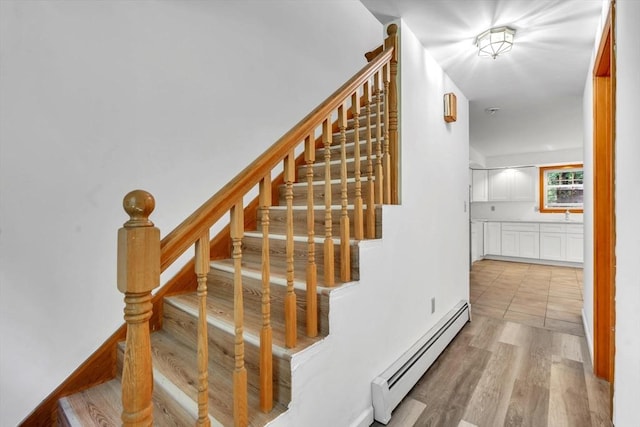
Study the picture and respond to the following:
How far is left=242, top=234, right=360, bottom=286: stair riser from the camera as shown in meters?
1.65

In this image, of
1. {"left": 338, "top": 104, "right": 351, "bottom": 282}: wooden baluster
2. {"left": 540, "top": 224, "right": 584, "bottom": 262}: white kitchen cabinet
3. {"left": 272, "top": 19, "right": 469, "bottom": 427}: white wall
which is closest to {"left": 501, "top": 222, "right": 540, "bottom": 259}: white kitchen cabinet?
{"left": 540, "top": 224, "right": 584, "bottom": 262}: white kitchen cabinet

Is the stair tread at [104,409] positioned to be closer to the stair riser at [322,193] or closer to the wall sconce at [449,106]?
the stair riser at [322,193]

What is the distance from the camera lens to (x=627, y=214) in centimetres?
121

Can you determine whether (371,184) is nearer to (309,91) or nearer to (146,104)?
(146,104)

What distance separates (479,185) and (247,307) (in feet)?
23.8

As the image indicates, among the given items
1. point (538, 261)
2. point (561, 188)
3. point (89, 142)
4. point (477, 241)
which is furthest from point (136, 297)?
point (561, 188)

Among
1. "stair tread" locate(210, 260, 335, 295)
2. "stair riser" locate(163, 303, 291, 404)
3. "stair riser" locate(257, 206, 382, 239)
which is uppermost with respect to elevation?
"stair riser" locate(257, 206, 382, 239)

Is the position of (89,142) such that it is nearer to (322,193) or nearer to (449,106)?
(322,193)

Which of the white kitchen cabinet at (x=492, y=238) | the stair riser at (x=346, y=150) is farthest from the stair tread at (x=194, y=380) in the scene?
the white kitchen cabinet at (x=492, y=238)

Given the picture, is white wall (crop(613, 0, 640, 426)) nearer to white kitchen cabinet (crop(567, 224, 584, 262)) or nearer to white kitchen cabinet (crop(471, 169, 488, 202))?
white kitchen cabinet (crop(567, 224, 584, 262))

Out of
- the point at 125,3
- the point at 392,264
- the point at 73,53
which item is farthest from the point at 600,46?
the point at 73,53

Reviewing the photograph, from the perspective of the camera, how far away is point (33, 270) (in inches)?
58.3

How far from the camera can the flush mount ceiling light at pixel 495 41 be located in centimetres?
209

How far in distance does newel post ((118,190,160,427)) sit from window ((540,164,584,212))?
26.6 feet
